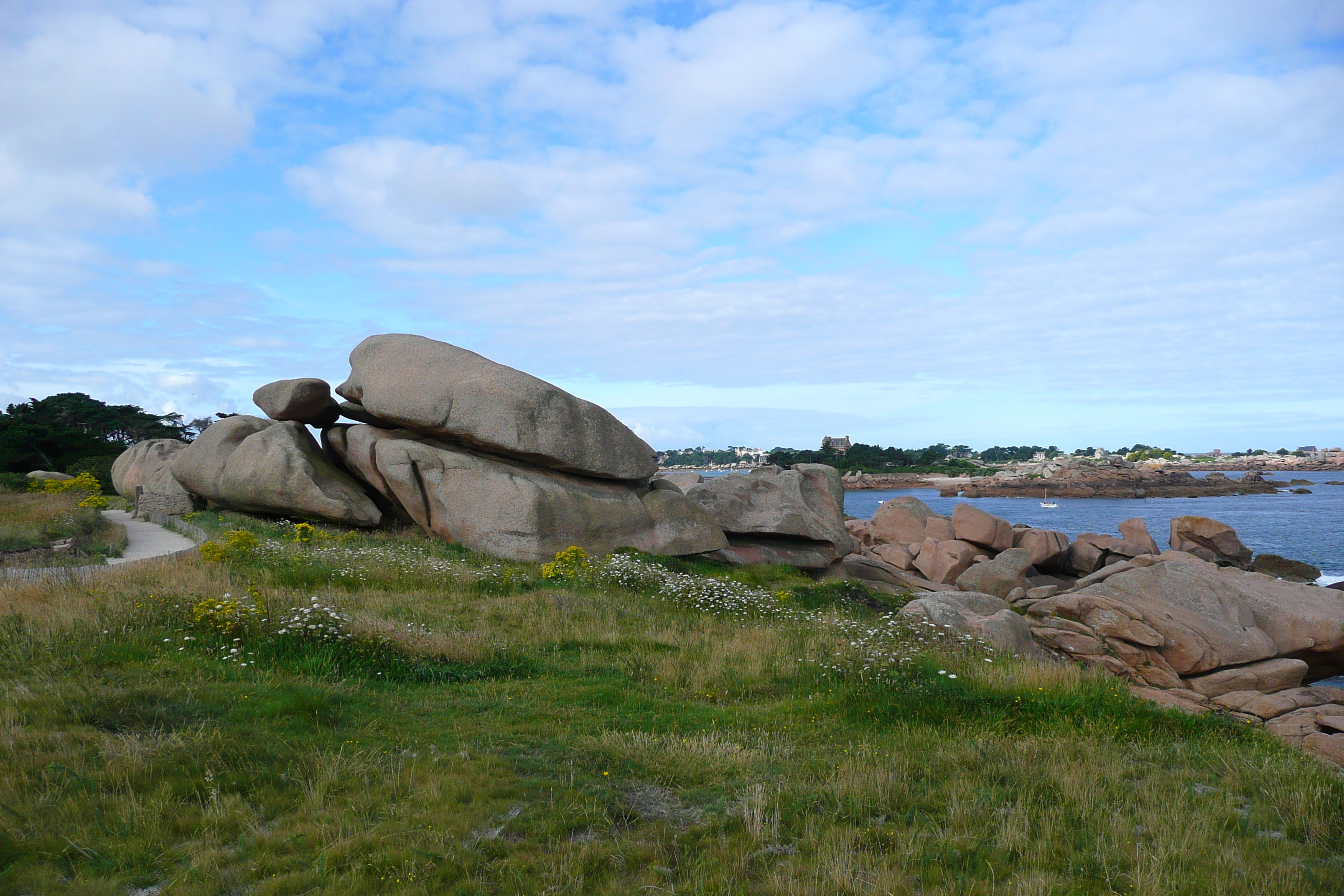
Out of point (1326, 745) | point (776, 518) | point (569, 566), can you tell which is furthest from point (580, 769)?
point (776, 518)

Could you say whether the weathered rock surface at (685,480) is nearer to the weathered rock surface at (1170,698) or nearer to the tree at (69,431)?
the weathered rock surface at (1170,698)

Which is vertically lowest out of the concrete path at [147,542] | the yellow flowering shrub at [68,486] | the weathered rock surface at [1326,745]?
the weathered rock surface at [1326,745]

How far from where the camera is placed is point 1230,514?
7662 cm

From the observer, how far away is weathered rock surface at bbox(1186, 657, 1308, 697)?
16.2m

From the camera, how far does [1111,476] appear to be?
113250 millimetres

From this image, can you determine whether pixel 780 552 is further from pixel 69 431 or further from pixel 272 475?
pixel 69 431

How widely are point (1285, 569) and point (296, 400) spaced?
44074 mm

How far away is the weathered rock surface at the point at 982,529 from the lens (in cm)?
3466

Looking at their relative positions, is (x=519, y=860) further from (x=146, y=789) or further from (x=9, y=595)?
(x=9, y=595)

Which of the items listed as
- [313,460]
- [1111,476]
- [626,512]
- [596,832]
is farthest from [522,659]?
[1111,476]

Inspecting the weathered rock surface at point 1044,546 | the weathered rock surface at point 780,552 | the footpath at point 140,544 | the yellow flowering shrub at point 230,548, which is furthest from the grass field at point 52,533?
the weathered rock surface at point 1044,546

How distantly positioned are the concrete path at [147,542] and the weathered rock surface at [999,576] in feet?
85.4

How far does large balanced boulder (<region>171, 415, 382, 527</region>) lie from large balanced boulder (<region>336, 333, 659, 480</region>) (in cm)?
268

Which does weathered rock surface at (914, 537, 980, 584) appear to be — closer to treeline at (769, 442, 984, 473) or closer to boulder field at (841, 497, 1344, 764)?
boulder field at (841, 497, 1344, 764)
